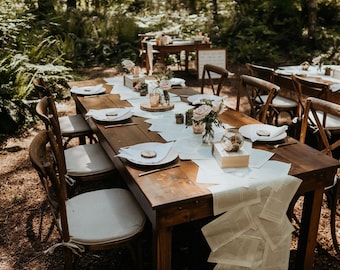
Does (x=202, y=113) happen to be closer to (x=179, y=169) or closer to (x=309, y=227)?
(x=179, y=169)

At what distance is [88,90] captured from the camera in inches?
126

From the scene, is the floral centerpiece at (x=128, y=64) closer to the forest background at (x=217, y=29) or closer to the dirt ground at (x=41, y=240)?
the dirt ground at (x=41, y=240)

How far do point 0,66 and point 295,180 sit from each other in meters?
4.05

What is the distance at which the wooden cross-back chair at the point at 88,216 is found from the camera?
1708 millimetres

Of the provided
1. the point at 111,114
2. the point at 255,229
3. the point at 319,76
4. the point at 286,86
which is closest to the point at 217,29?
the point at 286,86

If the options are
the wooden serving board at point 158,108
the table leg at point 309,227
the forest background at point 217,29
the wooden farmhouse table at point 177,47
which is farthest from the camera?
the forest background at point 217,29

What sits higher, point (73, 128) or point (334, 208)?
point (73, 128)

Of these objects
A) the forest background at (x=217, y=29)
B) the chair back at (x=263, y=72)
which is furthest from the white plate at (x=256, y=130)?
the forest background at (x=217, y=29)

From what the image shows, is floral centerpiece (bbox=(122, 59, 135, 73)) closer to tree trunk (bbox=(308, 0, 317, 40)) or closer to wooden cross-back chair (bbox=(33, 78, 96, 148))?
wooden cross-back chair (bbox=(33, 78, 96, 148))

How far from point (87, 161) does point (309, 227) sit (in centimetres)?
150

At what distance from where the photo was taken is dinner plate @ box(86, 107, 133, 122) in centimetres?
242

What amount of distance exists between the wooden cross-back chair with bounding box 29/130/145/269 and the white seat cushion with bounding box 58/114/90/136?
112 centimetres

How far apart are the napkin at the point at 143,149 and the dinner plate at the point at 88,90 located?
130 cm

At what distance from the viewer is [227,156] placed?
173cm
